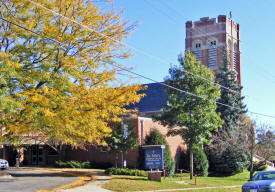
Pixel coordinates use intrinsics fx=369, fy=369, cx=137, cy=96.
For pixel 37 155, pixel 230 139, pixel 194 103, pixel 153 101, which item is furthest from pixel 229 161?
pixel 37 155

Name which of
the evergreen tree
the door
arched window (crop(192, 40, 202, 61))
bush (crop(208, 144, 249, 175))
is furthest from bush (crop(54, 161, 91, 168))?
arched window (crop(192, 40, 202, 61))

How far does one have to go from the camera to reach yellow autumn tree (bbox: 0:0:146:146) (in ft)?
45.4

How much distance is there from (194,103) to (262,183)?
1189 centimetres

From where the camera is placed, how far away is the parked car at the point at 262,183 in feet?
49.7

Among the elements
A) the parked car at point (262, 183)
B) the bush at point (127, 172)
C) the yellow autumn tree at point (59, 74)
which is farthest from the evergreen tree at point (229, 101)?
the yellow autumn tree at point (59, 74)

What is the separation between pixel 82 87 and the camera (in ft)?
47.7

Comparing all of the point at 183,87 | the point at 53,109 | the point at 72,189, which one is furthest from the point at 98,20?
the point at 183,87

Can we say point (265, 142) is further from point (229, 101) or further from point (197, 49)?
point (197, 49)

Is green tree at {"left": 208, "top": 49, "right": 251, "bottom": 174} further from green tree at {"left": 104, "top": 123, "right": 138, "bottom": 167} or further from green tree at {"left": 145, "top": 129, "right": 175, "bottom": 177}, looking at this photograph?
green tree at {"left": 104, "top": 123, "right": 138, "bottom": 167}

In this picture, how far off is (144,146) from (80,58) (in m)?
15.6

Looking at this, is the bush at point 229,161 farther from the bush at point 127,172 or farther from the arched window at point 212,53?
the arched window at point 212,53

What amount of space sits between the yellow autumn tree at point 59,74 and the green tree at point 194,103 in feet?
38.9

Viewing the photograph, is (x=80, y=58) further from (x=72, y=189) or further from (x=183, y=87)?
(x=183, y=87)

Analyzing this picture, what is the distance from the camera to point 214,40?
6075cm
